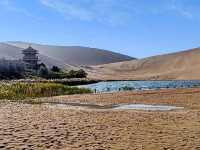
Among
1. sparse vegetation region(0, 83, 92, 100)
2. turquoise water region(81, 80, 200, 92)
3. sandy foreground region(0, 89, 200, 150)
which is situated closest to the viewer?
sandy foreground region(0, 89, 200, 150)

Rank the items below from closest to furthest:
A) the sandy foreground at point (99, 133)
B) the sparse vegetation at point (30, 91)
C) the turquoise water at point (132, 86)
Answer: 1. the sandy foreground at point (99, 133)
2. the sparse vegetation at point (30, 91)
3. the turquoise water at point (132, 86)

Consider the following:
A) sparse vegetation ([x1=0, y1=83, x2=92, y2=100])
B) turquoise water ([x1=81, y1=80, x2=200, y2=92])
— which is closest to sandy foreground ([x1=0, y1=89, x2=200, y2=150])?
sparse vegetation ([x1=0, y1=83, x2=92, y2=100])

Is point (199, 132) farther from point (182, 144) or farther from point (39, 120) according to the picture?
point (39, 120)

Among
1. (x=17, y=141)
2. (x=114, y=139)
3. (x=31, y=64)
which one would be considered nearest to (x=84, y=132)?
(x=114, y=139)

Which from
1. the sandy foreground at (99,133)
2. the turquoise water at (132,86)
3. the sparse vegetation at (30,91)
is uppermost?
the turquoise water at (132,86)

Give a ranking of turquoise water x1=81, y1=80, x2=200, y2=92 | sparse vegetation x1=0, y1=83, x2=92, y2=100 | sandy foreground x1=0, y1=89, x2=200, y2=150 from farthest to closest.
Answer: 1. turquoise water x1=81, y1=80, x2=200, y2=92
2. sparse vegetation x1=0, y1=83, x2=92, y2=100
3. sandy foreground x1=0, y1=89, x2=200, y2=150

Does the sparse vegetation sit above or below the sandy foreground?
above

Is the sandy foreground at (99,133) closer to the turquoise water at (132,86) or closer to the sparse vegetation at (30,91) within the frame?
the sparse vegetation at (30,91)

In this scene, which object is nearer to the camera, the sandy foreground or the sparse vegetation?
the sandy foreground

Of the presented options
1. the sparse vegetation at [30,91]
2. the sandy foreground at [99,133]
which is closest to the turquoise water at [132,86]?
the sparse vegetation at [30,91]

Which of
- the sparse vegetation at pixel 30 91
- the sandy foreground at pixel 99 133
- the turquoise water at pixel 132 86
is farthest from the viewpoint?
the turquoise water at pixel 132 86

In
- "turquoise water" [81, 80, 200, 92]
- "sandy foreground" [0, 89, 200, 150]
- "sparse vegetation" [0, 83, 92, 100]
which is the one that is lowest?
"sandy foreground" [0, 89, 200, 150]

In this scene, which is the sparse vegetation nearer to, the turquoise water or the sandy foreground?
the turquoise water

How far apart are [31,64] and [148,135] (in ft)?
432
